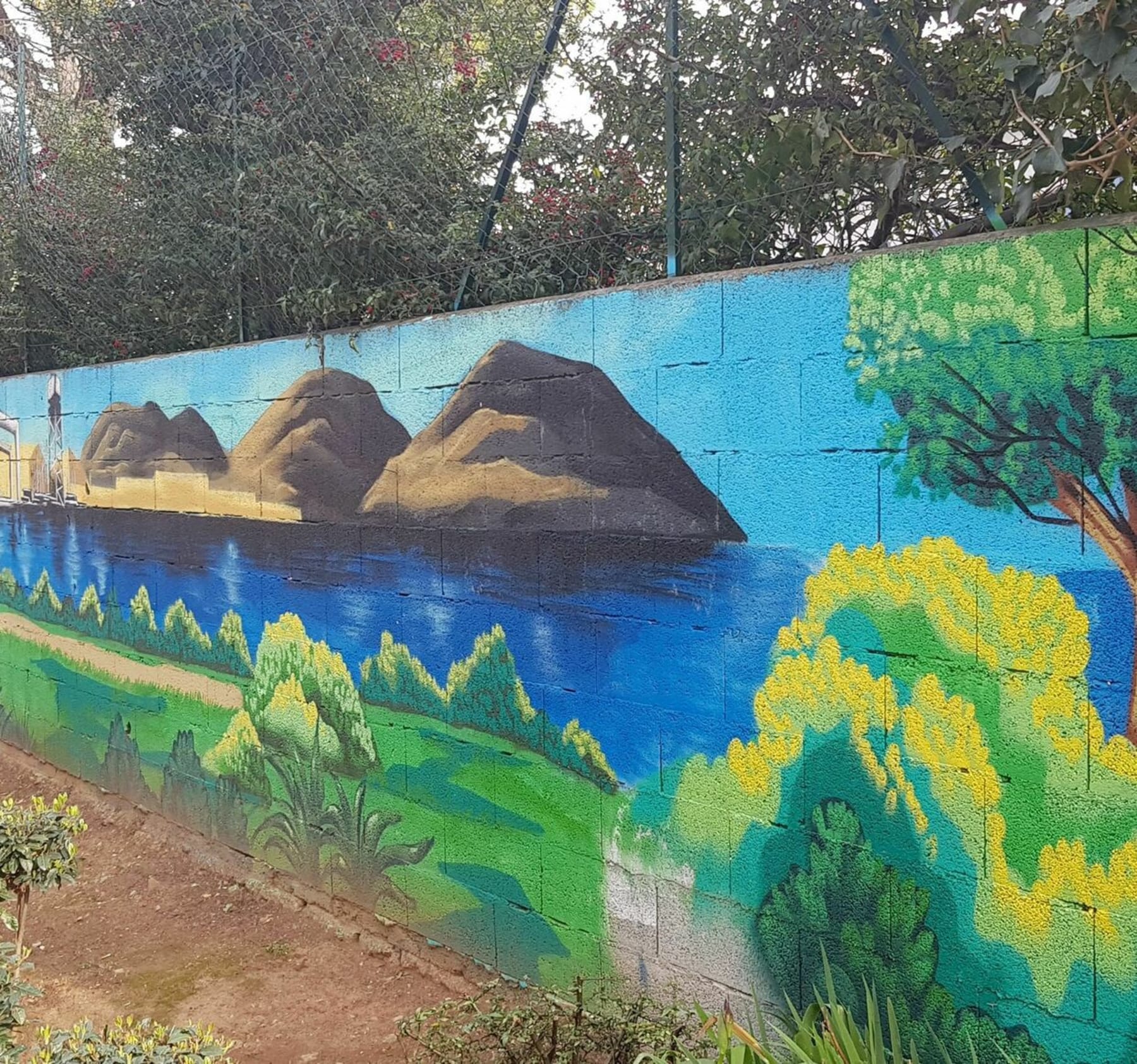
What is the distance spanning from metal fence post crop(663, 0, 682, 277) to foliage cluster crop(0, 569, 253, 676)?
9.51 ft

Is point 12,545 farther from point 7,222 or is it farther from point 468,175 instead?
point 468,175

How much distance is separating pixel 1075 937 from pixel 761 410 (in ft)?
5.11

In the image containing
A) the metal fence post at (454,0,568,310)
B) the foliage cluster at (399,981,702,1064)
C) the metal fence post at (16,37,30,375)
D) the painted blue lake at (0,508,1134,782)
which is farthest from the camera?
the metal fence post at (16,37,30,375)

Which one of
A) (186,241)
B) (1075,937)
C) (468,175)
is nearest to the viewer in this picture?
(1075,937)

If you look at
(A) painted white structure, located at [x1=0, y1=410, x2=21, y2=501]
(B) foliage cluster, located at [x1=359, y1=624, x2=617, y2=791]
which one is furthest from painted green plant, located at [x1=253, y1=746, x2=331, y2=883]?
(A) painted white structure, located at [x1=0, y1=410, x2=21, y2=501]

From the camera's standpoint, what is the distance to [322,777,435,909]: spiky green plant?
4.58 meters

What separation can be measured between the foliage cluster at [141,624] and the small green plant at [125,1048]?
10.3ft

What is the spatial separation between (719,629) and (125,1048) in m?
1.91

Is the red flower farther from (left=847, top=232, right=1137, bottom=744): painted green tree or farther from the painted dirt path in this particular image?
the painted dirt path

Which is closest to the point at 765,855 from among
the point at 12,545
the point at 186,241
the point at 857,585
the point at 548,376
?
the point at 857,585

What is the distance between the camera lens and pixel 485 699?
4.15 meters

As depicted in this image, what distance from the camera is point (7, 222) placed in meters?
7.23

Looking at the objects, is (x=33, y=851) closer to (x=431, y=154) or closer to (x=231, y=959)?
(x=231, y=959)

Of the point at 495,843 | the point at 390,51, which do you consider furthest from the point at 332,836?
the point at 390,51
